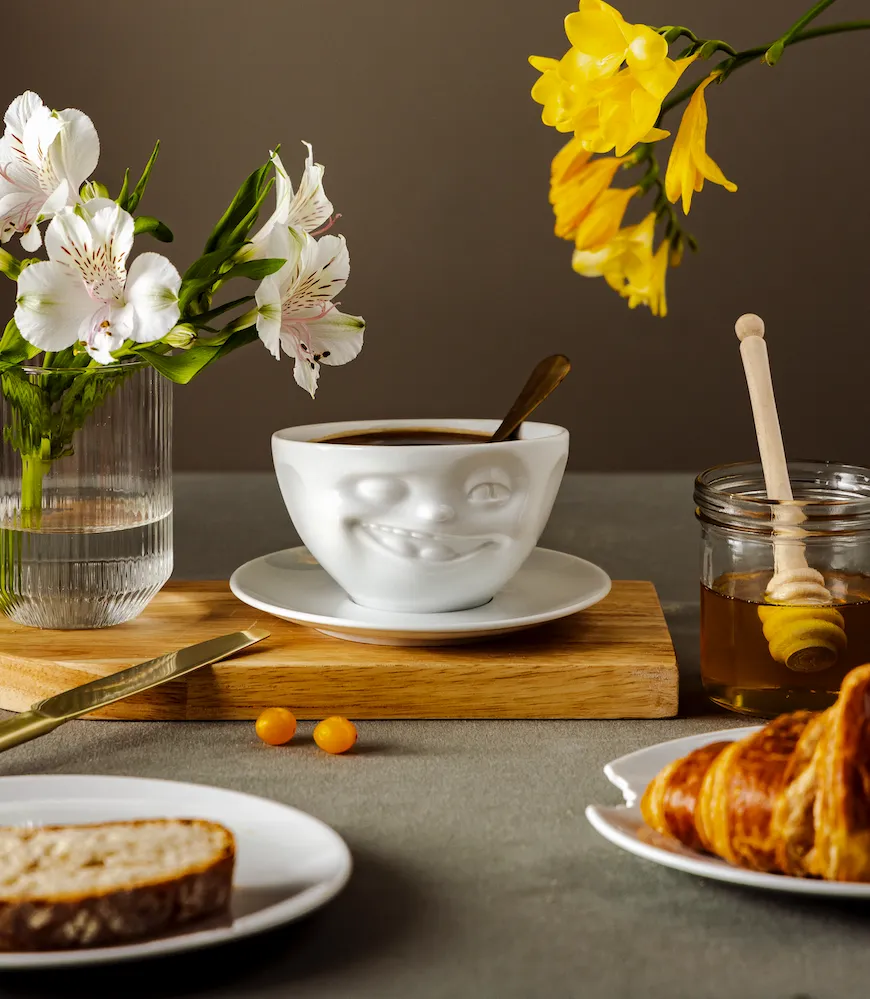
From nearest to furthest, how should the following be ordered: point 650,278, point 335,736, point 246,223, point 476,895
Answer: point 476,895 < point 650,278 < point 335,736 < point 246,223

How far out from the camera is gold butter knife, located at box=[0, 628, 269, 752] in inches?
35.8

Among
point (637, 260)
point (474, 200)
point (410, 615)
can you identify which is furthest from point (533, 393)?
point (474, 200)

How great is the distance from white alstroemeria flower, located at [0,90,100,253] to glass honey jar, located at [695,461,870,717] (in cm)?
57

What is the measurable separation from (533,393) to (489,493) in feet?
0.48

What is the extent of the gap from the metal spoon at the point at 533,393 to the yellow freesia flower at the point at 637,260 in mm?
348

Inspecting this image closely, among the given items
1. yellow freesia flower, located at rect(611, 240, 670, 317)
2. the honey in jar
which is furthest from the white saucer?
yellow freesia flower, located at rect(611, 240, 670, 317)

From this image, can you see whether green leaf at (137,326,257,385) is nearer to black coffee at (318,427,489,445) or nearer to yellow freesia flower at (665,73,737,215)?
black coffee at (318,427,489,445)

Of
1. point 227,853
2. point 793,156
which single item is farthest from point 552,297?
point 227,853

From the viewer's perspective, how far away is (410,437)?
1.25m

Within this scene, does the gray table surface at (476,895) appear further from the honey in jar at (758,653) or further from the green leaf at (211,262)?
the green leaf at (211,262)

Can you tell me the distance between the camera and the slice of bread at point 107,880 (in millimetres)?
595

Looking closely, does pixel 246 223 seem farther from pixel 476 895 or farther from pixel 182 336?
pixel 476 895

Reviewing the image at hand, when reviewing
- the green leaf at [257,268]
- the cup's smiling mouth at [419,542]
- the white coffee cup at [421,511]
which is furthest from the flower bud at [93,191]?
the cup's smiling mouth at [419,542]

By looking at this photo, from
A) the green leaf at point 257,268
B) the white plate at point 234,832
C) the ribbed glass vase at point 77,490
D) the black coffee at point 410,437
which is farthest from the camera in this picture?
the black coffee at point 410,437
